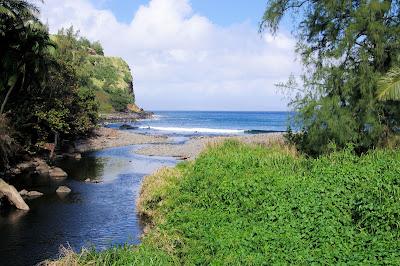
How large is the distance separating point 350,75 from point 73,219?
17959 mm

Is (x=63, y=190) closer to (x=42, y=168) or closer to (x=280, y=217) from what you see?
(x=42, y=168)

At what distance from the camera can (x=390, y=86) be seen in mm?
22250

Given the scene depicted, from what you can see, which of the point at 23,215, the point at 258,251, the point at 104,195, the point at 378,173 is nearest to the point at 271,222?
the point at 258,251

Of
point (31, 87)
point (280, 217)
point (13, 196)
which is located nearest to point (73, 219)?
point (13, 196)

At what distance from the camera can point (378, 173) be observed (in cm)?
1814

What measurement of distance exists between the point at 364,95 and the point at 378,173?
8246mm

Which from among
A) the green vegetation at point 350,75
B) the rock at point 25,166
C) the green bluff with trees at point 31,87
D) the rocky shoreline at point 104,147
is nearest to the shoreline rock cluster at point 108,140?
the rocky shoreline at point 104,147

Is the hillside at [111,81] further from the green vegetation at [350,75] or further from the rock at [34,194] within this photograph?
the green vegetation at [350,75]

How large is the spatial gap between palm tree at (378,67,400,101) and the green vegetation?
1.22 meters

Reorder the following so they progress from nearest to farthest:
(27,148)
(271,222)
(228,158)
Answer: (271,222)
(228,158)
(27,148)

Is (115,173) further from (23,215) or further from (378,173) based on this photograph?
(378,173)

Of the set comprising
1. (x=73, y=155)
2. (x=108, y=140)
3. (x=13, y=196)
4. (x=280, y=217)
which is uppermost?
(x=280, y=217)

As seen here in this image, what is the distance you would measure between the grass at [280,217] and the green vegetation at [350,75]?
4738 millimetres

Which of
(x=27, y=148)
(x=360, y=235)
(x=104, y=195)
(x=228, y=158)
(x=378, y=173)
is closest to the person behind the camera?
(x=360, y=235)
